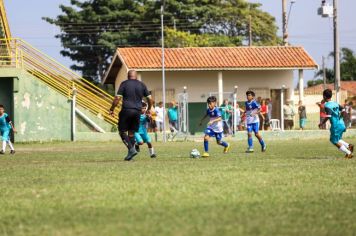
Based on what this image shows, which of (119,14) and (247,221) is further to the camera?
(119,14)

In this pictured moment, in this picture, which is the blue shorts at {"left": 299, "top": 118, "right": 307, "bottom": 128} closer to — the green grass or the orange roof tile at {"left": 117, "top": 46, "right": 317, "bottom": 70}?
the orange roof tile at {"left": 117, "top": 46, "right": 317, "bottom": 70}

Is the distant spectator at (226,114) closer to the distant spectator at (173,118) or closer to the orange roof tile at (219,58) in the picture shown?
the distant spectator at (173,118)

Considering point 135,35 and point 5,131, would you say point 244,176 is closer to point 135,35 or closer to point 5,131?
point 5,131

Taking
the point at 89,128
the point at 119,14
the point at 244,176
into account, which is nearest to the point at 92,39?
the point at 119,14

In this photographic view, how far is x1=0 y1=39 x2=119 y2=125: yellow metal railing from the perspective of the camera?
3662cm

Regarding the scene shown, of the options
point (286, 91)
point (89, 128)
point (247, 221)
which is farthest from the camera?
point (286, 91)

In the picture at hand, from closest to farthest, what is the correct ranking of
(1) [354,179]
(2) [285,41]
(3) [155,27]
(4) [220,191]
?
(4) [220,191] → (1) [354,179] → (2) [285,41] → (3) [155,27]

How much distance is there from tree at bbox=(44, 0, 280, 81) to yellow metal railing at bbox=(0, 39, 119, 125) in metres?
27.8

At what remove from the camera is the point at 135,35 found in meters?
70.5

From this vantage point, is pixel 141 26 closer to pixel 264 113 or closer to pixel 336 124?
pixel 264 113

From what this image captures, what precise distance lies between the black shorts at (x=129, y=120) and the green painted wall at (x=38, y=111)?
61.1ft

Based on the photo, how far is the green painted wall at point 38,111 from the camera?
120ft

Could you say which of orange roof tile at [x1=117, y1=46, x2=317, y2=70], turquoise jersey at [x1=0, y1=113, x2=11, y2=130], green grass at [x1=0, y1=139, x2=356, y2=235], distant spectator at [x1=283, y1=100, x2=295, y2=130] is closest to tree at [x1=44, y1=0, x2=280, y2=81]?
orange roof tile at [x1=117, y1=46, x2=317, y2=70]

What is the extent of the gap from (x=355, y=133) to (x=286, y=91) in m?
9.84
